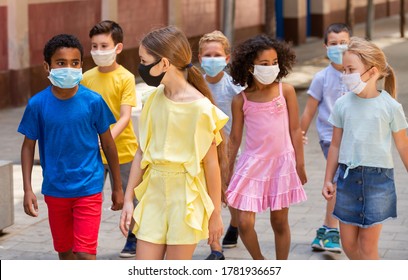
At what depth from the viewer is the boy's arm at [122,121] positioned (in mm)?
7094

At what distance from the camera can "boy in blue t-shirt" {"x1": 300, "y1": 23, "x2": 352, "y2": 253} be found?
780 centimetres

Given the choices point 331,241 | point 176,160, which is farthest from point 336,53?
point 176,160

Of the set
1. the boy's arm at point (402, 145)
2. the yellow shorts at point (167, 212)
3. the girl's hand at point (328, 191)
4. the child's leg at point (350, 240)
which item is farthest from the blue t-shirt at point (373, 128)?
the yellow shorts at point (167, 212)

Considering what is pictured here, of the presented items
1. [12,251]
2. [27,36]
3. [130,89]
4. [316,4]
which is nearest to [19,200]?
[12,251]

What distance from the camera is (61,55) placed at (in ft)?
20.4

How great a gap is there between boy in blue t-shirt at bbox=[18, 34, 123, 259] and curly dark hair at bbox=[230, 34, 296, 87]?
115 cm

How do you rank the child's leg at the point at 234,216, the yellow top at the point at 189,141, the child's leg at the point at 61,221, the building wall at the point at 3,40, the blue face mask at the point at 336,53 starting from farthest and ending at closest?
the building wall at the point at 3,40 → the child's leg at the point at 234,216 → the blue face mask at the point at 336,53 → the child's leg at the point at 61,221 → the yellow top at the point at 189,141

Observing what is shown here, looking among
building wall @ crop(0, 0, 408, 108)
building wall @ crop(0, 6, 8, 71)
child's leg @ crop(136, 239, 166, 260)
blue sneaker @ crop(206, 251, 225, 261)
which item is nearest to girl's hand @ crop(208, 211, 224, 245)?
child's leg @ crop(136, 239, 166, 260)

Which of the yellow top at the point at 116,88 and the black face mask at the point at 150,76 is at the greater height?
the black face mask at the point at 150,76

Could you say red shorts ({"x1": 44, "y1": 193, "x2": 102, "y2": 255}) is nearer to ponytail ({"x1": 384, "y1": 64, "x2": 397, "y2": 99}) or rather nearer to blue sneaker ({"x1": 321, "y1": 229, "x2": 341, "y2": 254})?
ponytail ({"x1": 384, "y1": 64, "x2": 397, "y2": 99})

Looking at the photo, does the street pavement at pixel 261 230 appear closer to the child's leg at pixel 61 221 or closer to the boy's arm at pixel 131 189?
the child's leg at pixel 61 221

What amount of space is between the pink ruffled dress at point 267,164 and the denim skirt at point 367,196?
0.79 m
